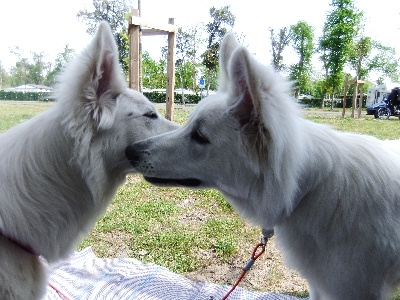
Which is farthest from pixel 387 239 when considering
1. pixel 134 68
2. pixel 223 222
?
pixel 134 68

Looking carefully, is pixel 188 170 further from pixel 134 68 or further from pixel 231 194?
pixel 134 68

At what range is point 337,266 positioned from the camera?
6.10ft

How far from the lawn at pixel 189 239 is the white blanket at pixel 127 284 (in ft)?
0.73

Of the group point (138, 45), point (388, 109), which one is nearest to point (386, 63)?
point (388, 109)

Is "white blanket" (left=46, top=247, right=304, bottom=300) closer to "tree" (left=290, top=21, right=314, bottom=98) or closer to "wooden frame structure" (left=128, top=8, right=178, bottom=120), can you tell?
"wooden frame structure" (left=128, top=8, right=178, bottom=120)

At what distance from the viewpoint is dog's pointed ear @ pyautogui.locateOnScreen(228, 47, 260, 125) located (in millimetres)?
1554

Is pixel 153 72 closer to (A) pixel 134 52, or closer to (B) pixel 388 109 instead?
(A) pixel 134 52

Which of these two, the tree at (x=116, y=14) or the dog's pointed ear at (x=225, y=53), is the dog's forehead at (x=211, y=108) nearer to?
the dog's pointed ear at (x=225, y=53)

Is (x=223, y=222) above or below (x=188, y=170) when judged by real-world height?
below

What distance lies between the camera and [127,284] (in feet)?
10.0

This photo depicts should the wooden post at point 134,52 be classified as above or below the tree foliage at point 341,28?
below

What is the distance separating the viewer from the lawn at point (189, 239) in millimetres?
3373

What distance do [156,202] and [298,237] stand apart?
10.7ft

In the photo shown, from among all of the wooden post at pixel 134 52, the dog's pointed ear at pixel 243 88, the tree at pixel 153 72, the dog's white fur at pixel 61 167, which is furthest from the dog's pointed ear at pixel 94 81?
the tree at pixel 153 72
